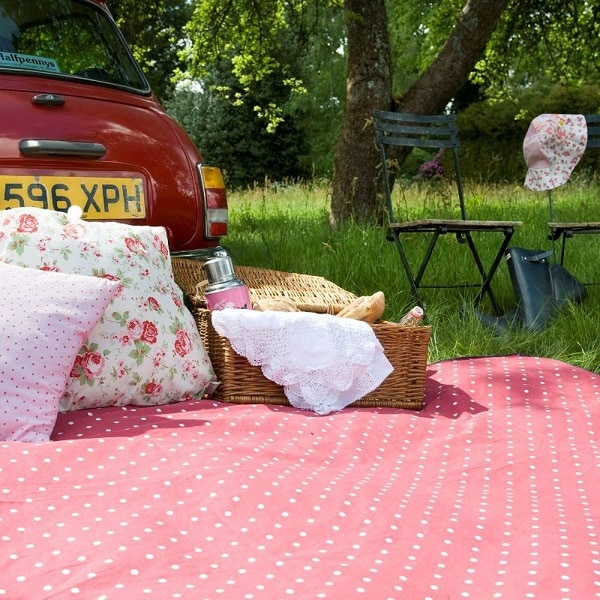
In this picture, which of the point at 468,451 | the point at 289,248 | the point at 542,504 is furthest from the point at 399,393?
the point at 289,248

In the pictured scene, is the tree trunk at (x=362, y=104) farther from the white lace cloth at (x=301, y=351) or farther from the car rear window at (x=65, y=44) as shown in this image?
the white lace cloth at (x=301, y=351)

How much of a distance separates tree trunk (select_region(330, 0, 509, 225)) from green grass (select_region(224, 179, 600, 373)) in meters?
0.48

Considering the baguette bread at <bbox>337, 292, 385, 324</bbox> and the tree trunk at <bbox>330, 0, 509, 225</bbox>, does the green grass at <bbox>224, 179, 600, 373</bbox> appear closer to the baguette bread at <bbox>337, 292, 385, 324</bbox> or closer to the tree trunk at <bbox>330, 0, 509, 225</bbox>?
the tree trunk at <bbox>330, 0, 509, 225</bbox>

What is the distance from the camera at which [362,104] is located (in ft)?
26.5

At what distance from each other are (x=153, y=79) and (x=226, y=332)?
Answer: 80.0 feet

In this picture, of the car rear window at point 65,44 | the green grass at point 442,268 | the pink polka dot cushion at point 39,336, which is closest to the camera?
the pink polka dot cushion at point 39,336

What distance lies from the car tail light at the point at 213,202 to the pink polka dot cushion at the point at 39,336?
1.15 metres

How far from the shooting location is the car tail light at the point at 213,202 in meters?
4.02

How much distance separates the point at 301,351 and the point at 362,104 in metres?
5.18

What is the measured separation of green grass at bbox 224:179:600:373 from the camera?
4.41m

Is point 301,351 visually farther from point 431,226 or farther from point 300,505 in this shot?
point 431,226

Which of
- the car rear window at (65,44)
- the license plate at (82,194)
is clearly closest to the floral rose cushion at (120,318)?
the license plate at (82,194)

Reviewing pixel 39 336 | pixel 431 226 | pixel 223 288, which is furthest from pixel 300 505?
pixel 431 226

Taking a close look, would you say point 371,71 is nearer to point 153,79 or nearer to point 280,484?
→ point 280,484
